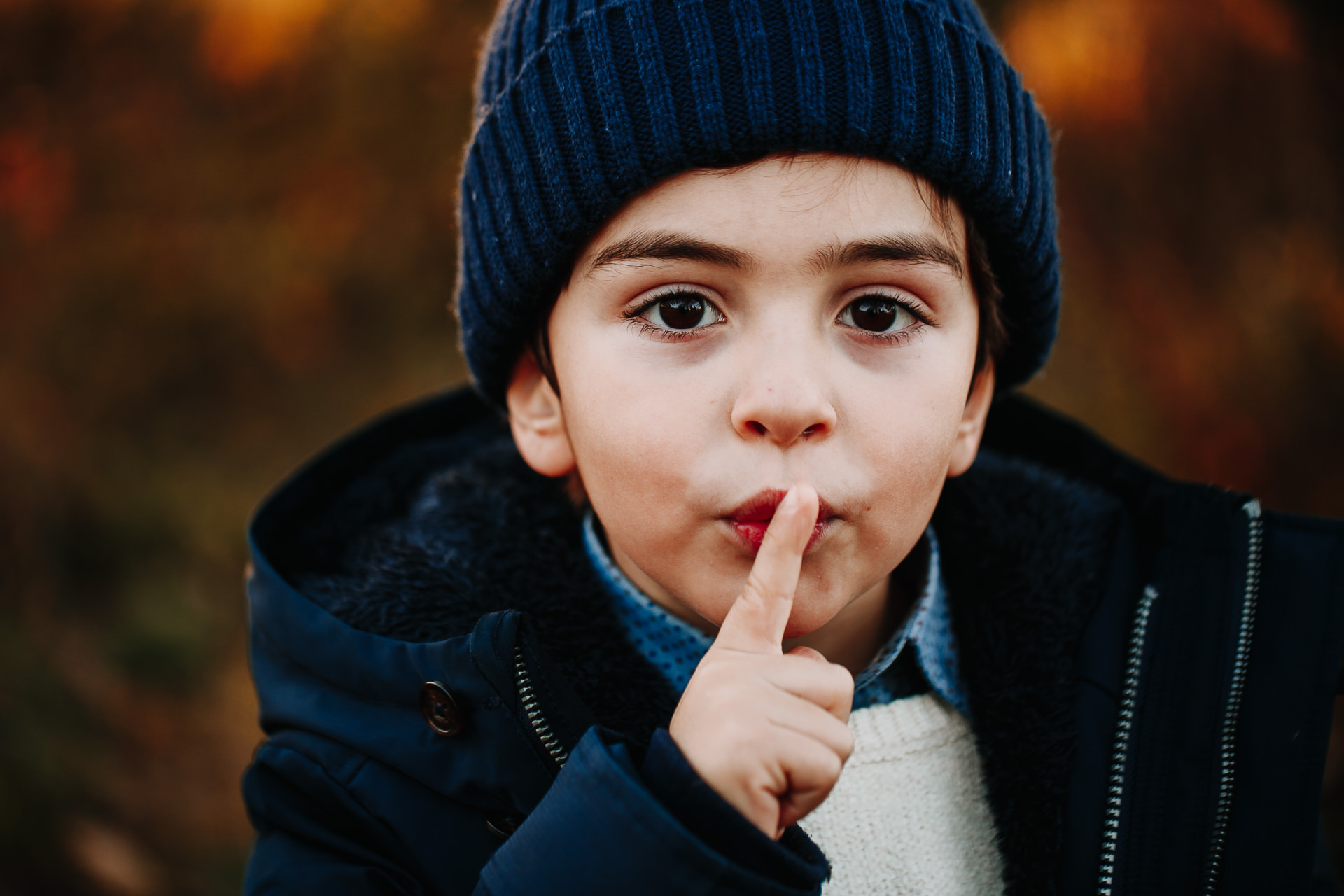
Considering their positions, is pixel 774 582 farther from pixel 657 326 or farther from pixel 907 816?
pixel 907 816

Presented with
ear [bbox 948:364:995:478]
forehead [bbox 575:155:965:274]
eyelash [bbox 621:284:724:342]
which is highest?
forehead [bbox 575:155:965:274]

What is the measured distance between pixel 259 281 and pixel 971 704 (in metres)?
2.30

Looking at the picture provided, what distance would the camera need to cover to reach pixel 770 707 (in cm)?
95

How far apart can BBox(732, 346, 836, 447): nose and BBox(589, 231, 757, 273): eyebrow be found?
124mm

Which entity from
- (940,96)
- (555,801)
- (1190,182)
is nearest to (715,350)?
(940,96)

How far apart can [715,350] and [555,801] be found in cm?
55

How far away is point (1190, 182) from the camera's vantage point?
2.57 metres

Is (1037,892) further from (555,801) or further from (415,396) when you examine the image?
(415,396)

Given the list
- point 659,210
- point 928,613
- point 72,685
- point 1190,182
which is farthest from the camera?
point 1190,182

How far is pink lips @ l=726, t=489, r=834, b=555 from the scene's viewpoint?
106 cm

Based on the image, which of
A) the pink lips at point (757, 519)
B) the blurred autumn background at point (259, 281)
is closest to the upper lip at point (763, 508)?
the pink lips at point (757, 519)

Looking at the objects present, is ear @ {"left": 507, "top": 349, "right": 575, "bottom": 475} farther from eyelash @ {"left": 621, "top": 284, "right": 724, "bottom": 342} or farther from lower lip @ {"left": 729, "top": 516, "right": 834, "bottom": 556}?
lower lip @ {"left": 729, "top": 516, "right": 834, "bottom": 556}

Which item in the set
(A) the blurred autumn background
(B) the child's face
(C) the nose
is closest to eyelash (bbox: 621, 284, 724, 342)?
(B) the child's face

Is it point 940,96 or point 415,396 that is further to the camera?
point 415,396
